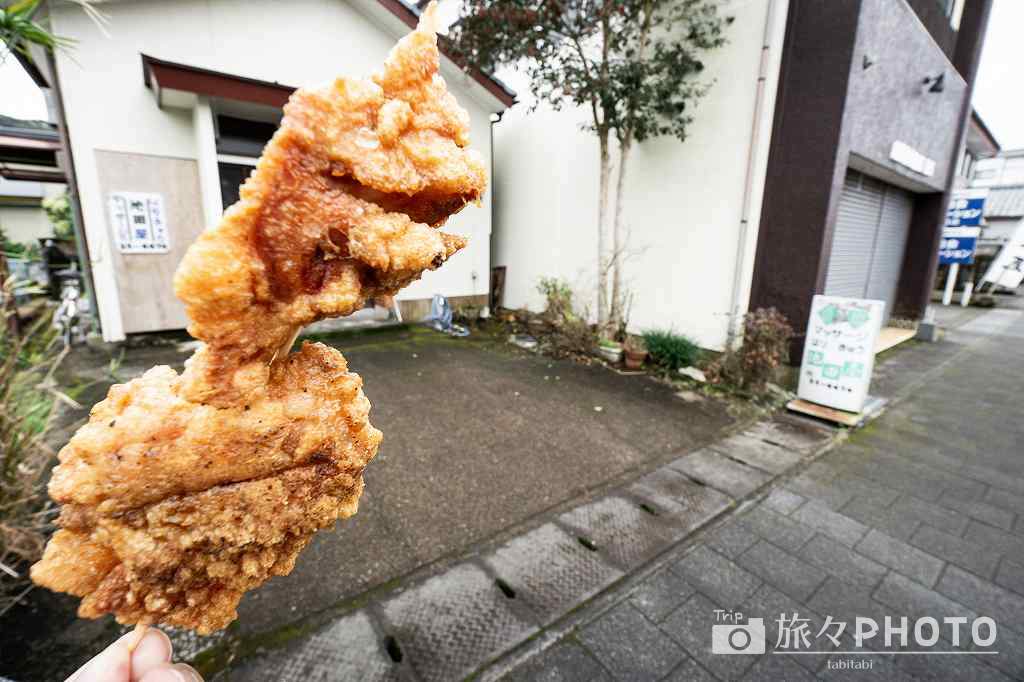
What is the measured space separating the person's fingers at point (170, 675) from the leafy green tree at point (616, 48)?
719cm

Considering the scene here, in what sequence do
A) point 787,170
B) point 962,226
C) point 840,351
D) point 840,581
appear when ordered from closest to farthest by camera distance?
1. point 840,581
2. point 840,351
3. point 787,170
4. point 962,226

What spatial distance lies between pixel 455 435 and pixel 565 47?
22.0 feet

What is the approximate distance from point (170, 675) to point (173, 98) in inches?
318

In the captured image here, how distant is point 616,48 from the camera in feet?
21.7

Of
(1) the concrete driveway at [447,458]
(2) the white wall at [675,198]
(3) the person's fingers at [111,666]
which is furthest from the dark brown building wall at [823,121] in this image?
(3) the person's fingers at [111,666]

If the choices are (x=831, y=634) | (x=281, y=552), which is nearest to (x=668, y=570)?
(x=831, y=634)

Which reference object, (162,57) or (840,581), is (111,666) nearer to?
Result: (840,581)

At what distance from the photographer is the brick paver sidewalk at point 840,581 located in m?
2.11

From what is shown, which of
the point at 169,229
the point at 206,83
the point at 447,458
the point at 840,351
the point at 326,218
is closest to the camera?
the point at 326,218

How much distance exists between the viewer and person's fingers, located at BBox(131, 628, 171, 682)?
1038 mm

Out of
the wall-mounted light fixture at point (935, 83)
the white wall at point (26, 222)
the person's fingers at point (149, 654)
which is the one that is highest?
the wall-mounted light fixture at point (935, 83)
